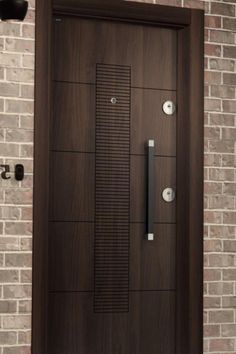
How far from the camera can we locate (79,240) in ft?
12.8

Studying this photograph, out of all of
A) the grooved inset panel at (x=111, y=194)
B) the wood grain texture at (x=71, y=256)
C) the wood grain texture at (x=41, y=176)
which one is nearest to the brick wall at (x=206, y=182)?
the wood grain texture at (x=41, y=176)

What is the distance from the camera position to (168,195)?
4.08 metres

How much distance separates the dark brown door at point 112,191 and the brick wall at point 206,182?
0.19m

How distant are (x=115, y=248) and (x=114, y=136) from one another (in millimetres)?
629

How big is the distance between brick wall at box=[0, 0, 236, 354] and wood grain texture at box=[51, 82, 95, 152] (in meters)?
0.20

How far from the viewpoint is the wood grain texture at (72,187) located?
387 centimetres

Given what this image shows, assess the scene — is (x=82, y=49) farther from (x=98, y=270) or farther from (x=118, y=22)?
(x=98, y=270)

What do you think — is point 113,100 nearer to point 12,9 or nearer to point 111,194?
point 111,194

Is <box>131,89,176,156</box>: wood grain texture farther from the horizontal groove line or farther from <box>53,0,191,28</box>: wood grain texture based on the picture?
<box>53,0,191,28</box>: wood grain texture

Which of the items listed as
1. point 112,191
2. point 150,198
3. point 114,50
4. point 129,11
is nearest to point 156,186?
point 150,198

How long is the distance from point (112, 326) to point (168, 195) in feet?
2.65

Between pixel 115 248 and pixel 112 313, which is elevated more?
pixel 115 248

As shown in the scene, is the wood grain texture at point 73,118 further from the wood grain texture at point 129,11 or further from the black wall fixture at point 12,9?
the black wall fixture at point 12,9

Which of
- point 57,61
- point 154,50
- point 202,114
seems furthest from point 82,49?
point 202,114
